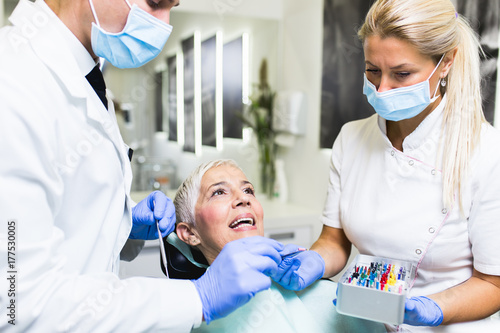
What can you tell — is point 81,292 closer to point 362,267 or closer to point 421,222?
point 362,267

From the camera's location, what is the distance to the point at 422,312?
3.47ft

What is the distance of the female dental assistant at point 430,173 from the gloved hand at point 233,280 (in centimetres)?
25

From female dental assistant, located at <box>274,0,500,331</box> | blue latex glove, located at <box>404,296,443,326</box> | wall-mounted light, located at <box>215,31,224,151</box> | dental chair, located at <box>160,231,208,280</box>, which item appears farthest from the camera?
wall-mounted light, located at <box>215,31,224,151</box>

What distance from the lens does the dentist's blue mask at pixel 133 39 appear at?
0.98 m

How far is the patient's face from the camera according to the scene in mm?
1353

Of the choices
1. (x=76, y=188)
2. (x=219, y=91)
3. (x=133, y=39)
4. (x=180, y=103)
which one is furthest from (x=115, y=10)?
(x=219, y=91)

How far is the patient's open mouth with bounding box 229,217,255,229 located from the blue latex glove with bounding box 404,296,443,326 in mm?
531

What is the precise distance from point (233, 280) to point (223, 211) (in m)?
0.44

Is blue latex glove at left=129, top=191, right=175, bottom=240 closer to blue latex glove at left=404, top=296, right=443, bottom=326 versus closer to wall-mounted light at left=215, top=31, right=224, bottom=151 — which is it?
blue latex glove at left=404, top=296, right=443, bottom=326

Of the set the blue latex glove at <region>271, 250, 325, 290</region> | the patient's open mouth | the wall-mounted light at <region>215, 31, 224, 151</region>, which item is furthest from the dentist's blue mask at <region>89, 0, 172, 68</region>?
the wall-mounted light at <region>215, 31, 224, 151</region>

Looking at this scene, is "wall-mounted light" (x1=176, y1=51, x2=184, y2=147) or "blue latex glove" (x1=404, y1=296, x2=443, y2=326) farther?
"wall-mounted light" (x1=176, y1=51, x2=184, y2=147)

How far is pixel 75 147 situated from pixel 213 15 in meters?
2.42

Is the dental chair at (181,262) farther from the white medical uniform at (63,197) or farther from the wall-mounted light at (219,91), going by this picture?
the wall-mounted light at (219,91)

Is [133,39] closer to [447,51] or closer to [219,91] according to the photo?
[447,51]
